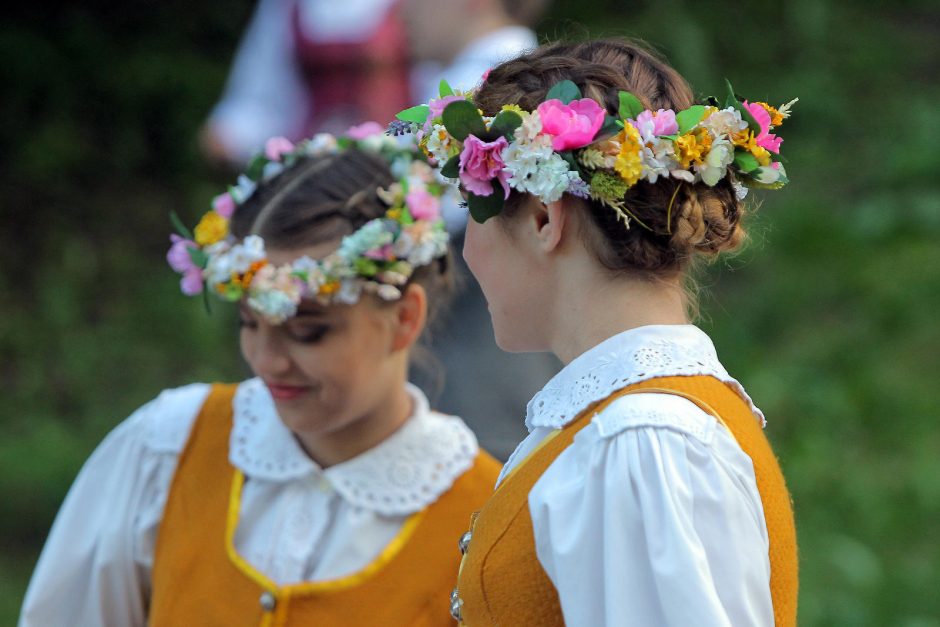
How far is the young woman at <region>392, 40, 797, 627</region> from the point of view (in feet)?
5.12

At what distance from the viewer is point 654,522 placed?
5.06 ft

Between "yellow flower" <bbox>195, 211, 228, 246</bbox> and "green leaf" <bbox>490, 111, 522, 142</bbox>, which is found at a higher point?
"green leaf" <bbox>490, 111, 522, 142</bbox>

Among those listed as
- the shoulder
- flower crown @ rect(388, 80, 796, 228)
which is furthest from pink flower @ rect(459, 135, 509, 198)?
the shoulder

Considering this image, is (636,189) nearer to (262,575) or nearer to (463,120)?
(463,120)

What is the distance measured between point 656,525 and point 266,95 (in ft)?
9.15

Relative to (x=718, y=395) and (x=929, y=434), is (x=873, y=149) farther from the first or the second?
(x=718, y=395)

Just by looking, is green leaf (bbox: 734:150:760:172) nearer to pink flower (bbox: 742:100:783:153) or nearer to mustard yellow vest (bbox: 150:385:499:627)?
pink flower (bbox: 742:100:783:153)

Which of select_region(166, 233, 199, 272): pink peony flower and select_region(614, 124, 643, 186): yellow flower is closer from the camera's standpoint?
select_region(614, 124, 643, 186): yellow flower

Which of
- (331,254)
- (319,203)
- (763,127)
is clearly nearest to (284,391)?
(331,254)

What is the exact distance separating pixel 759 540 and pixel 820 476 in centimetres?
326

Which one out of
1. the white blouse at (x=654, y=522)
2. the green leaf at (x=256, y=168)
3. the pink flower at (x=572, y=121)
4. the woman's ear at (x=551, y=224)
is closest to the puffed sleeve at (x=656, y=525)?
the white blouse at (x=654, y=522)

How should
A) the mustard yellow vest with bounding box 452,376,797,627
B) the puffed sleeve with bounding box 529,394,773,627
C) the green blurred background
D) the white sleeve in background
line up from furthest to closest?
the green blurred background → the white sleeve in background → the mustard yellow vest with bounding box 452,376,797,627 → the puffed sleeve with bounding box 529,394,773,627

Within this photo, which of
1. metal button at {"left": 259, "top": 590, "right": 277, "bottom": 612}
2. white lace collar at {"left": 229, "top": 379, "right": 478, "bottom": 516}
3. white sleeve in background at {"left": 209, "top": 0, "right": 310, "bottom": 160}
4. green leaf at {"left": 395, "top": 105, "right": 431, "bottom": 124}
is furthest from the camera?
white sleeve in background at {"left": 209, "top": 0, "right": 310, "bottom": 160}

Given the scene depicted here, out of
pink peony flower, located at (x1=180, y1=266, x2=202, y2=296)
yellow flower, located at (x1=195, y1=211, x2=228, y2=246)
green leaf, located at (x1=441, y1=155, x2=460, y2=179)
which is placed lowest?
pink peony flower, located at (x1=180, y1=266, x2=202, y2=296)
